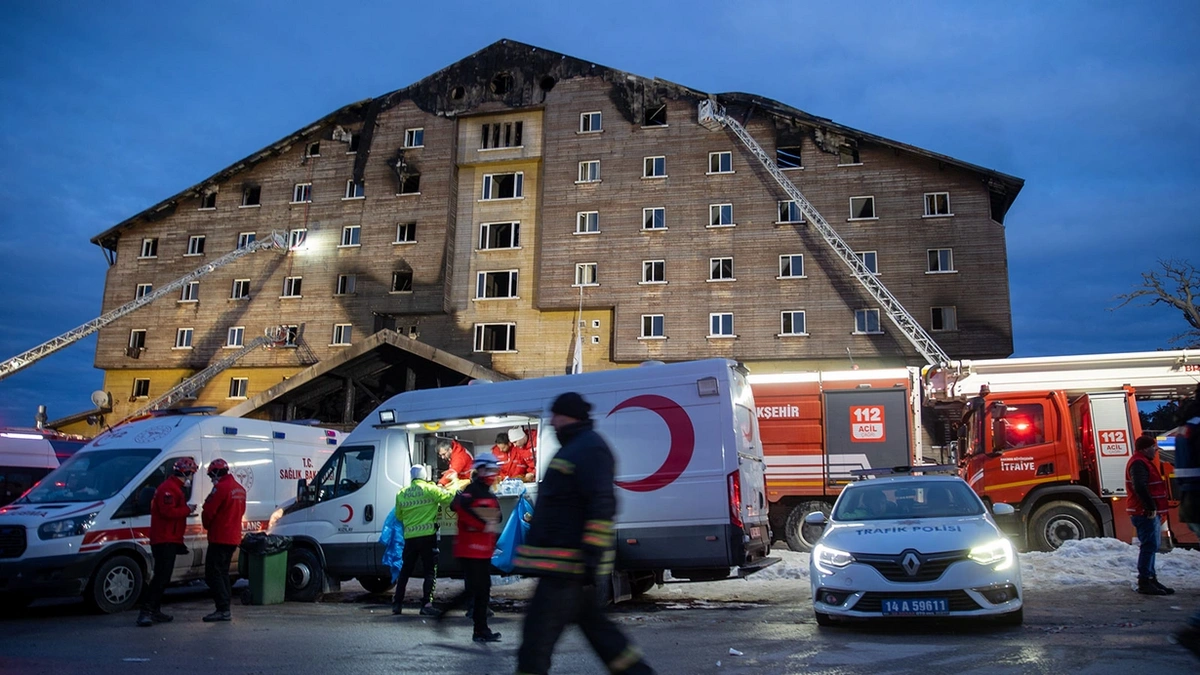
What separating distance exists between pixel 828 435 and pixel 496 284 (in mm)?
22503

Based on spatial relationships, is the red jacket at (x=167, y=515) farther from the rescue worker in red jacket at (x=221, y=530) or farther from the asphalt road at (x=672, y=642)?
the asphalt road at (x=672, y=642)

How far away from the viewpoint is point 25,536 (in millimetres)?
10898

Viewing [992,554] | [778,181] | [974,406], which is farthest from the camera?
[778,181]

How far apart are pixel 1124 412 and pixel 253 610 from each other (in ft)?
46.0

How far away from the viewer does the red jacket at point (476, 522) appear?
8.70 m

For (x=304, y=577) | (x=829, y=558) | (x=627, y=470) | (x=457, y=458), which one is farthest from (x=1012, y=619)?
(x=304, y=577)

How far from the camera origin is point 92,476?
12211mm

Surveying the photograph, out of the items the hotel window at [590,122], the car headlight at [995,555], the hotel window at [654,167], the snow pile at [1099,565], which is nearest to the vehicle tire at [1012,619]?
the car headlight at [995,555]

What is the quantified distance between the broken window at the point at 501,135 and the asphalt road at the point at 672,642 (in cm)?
3021

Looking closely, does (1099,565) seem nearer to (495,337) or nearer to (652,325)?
(652,325)

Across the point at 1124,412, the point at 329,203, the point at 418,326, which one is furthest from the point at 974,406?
the point at 329,203

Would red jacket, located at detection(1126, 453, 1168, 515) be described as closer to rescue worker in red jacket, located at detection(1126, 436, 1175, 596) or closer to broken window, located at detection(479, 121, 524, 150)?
rescue worker in red jacket, located at detection(1126, 436, 1175, 596)

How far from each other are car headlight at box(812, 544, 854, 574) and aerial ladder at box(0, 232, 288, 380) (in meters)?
36.0

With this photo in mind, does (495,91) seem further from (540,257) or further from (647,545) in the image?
(647,545)
